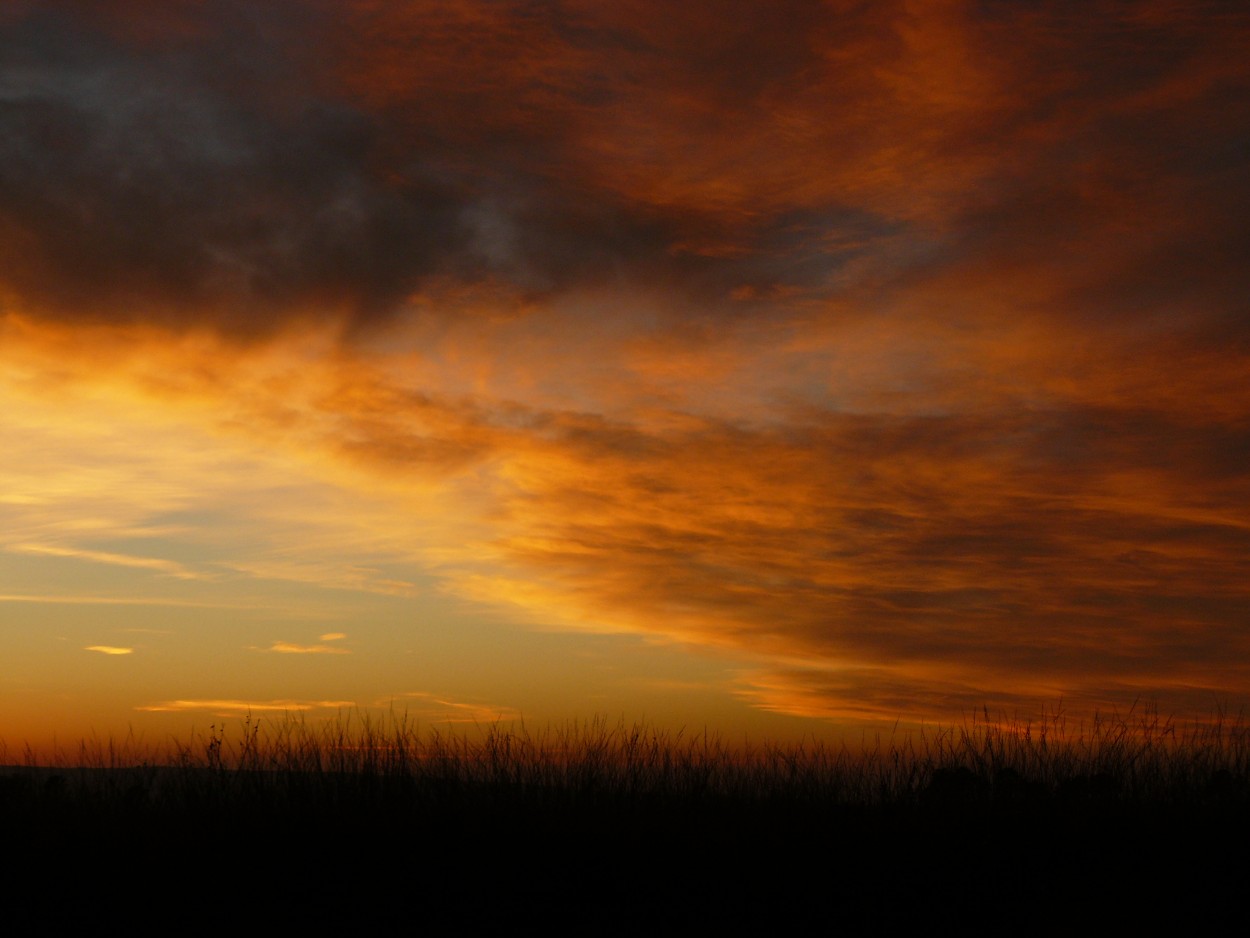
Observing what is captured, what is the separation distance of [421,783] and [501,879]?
4384 millimetres

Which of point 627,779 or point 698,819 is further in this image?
point 627,779

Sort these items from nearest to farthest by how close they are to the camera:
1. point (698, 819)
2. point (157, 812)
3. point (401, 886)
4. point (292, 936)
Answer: point (292, 936), point (401, 886), point (698, 819), point (157, 812)

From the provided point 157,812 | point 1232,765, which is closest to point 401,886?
point 157,812

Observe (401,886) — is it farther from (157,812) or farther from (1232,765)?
(1232,765)

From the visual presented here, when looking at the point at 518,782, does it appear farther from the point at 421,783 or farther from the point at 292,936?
the point at 292,936

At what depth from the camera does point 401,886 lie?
31.3 ft

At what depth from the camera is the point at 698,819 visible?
12.0 meters

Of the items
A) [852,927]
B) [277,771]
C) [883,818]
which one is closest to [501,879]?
[852,927]

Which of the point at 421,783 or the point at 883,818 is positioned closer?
the point at 883,818

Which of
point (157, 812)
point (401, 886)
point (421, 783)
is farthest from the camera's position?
point (421, 783)

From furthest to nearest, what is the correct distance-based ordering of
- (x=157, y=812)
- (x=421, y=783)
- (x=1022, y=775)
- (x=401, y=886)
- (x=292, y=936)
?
(x=1022, y=775)
(x=421, y=783)
(x=157, y=812)
(x=401, y=886)
(x=292, y=936)

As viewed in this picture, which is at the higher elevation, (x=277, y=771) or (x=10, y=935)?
(x=277, y=771)

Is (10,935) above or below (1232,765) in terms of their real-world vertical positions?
below

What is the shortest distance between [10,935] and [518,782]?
5.64 metres
